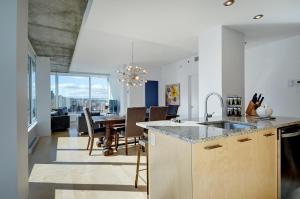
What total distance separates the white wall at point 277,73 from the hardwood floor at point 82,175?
319 centimetres

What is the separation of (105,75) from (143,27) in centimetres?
753

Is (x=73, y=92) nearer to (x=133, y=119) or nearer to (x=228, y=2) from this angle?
(x=133, y=119)

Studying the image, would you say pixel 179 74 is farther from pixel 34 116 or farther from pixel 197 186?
pixel 197 186

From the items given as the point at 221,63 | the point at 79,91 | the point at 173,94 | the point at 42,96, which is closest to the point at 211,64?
the point at 221,63

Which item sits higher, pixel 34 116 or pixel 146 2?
pixel 146 2

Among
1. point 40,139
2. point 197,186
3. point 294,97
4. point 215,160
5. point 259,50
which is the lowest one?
point 40,139

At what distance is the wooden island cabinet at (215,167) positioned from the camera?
1.36 meters

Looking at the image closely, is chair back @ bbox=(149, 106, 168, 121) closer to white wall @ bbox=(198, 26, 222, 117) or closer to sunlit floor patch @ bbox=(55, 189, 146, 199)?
white wall @ bbox=(198, 26, 222, 117)

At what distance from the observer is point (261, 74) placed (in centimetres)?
450

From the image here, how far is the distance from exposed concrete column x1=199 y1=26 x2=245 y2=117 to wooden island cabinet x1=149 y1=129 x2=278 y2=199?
1560mm

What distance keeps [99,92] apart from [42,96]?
14.9 ft

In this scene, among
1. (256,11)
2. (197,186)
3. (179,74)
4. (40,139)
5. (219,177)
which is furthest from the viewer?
(179,74)

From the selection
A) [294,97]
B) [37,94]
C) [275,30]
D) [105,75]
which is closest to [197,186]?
[275,30]

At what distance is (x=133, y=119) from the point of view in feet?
12.8
